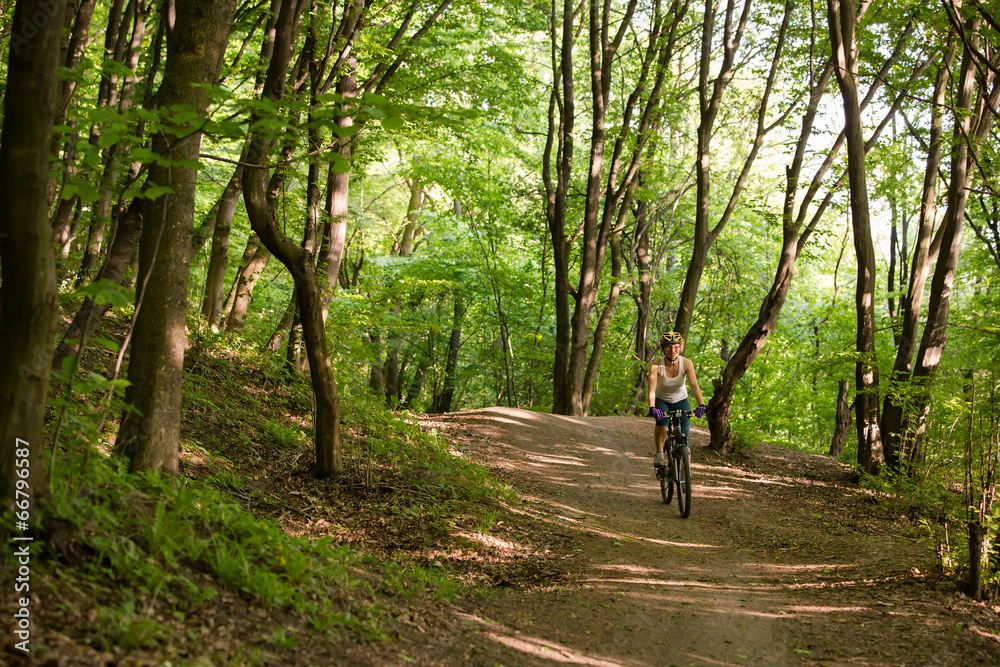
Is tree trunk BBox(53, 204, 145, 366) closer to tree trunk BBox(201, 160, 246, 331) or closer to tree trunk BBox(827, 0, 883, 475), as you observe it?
tree trunk BBox(201, 160, 246, 331)

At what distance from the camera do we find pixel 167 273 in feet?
15.1

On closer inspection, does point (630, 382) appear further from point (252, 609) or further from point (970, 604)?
point (252, 609)

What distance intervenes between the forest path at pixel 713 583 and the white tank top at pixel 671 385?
1436 millimetres

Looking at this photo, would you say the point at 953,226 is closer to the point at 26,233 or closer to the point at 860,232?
the point at 860,232

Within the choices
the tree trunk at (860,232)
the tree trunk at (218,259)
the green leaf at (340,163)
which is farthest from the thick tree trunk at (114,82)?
the tree trunk at (860,232)

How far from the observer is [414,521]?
6.50 meters

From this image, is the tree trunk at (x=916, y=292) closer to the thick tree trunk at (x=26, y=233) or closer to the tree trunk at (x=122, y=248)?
the tree trunk at (x=122, y=248)

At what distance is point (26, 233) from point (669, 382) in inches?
268

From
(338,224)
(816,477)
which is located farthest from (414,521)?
(816,477)

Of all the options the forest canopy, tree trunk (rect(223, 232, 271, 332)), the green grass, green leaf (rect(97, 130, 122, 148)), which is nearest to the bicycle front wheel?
the green grass

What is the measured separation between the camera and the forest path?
4457 mm

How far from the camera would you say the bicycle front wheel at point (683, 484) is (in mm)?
8102

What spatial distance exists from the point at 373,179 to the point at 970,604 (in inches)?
861

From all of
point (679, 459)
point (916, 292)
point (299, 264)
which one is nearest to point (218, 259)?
point (299, 264)
